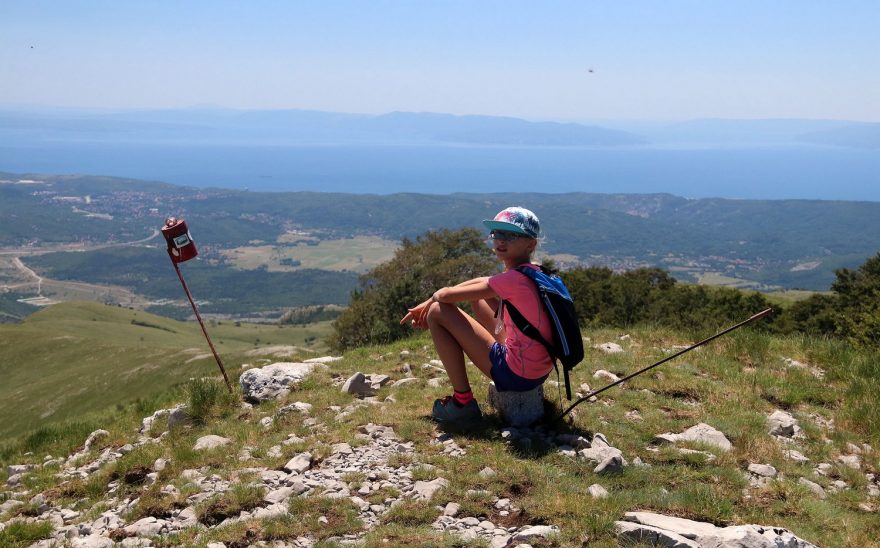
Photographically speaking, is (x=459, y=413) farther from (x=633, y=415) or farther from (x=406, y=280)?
(x=406, y=280)

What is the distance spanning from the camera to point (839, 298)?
3453cm

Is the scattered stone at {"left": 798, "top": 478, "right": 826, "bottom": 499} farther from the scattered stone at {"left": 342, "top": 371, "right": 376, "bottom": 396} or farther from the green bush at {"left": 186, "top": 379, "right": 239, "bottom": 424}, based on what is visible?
the green bush at {"left": 186, "top": 379, "right": 239, "bottom": 424}

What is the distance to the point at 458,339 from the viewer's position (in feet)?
25.2

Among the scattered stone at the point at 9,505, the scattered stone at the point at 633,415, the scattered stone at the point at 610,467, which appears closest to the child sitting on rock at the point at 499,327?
the scattered stone at the point at 610,467

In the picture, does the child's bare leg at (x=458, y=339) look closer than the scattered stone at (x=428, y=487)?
No

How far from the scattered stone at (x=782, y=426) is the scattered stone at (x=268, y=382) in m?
7.08

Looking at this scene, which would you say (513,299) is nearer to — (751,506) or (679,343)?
(751,506)

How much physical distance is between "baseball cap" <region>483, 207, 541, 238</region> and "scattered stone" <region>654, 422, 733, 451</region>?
280cm

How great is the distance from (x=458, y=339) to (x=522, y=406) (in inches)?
44.2

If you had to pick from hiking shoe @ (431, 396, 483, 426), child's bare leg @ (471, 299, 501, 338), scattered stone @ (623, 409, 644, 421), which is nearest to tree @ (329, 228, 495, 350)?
child's bare leg @ (471, 299, 501, 338)

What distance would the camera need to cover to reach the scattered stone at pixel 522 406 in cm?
758

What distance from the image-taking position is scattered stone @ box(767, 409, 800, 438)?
7.57 metres

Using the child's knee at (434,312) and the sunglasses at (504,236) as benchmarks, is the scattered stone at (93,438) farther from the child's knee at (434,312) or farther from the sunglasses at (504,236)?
the sunglasses at (504,236)

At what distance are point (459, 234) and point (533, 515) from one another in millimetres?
52511
